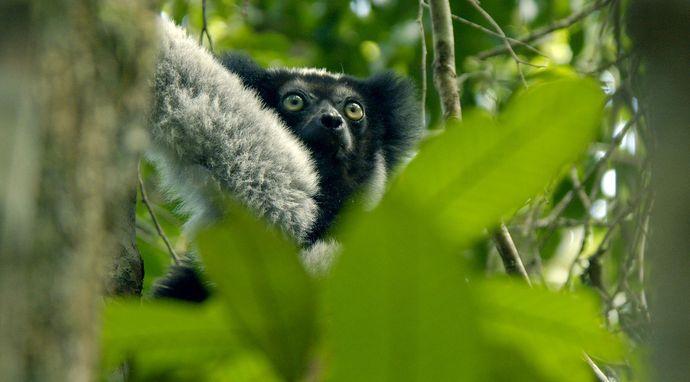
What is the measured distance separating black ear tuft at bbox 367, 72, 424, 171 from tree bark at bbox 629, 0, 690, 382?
4514 millimetres

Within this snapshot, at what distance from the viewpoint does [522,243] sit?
14.6 feet

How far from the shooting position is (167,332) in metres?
0.95

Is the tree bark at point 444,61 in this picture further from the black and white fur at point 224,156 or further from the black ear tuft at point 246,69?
the black ear tuft at point 246,69

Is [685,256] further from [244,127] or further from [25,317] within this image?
[244,127]

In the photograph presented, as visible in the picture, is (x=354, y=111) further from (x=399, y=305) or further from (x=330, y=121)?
(x=399, y=305)

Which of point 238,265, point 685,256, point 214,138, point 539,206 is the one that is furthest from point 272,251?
point 539,206

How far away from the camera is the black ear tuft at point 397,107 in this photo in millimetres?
5285

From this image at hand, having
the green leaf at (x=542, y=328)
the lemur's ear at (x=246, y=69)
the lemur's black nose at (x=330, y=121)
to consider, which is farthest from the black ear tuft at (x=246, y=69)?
the green leaf at (x=542, y=328)

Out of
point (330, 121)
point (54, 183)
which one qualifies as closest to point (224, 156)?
point (330, 121)

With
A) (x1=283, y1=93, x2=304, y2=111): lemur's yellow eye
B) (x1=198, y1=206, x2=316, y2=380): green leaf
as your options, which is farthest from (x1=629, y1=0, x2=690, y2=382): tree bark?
(x1=283, y1=93, x2=304, y2=111): lemur's yellow eye

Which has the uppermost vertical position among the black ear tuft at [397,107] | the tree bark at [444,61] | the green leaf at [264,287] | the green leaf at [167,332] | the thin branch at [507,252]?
the green leaf at [264,287]

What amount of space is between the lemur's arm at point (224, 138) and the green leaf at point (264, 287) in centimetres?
237

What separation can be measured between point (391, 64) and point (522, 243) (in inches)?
100

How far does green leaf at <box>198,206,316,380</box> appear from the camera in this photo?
89 centimetres
